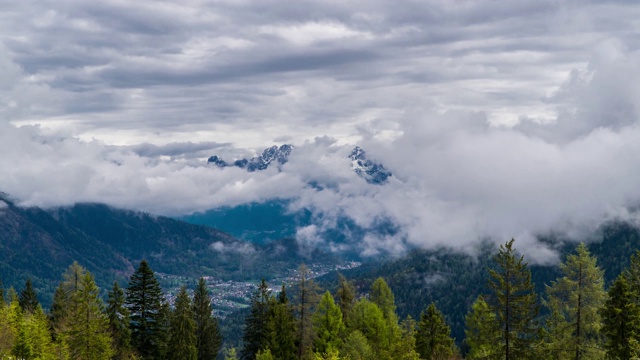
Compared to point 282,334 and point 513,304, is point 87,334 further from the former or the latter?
point 513,304

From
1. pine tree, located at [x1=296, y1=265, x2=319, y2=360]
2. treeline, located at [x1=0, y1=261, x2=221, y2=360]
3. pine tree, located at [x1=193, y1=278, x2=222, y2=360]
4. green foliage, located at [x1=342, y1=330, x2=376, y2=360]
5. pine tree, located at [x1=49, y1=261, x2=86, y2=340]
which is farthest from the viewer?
pine tree, located at [x1=193, y1=278, x2=222, y2=360]

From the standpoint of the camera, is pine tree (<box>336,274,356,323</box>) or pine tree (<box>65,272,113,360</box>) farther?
pine tree (<box>336,274,356,323</box>)

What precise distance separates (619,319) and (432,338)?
26807mm


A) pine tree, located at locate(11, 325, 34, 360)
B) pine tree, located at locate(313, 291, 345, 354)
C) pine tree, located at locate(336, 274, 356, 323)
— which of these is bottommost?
pine tree, located at locate(11, 325, 34, 360)

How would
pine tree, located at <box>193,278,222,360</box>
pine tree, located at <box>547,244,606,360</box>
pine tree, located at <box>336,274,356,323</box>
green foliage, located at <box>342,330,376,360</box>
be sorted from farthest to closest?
pine tree, located at <box>193,278,222,360</box> < pine tree, located at <box>336,274,356,323</box> < green foliage, located at <box>342,330,376,360</box> < pine tree, located at <box>547,244,606,360</box>

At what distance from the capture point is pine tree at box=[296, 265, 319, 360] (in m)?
81.1

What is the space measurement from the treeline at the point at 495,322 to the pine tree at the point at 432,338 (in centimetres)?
13

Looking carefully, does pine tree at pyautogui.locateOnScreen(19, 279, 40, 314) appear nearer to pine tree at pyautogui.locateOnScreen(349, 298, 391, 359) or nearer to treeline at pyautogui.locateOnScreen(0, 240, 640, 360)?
treeline at pyautogui.locateOnScreen(0, 240, 640, 360)

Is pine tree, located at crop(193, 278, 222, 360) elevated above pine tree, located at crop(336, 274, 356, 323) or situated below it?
below

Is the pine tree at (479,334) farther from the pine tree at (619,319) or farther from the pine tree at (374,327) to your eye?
the pine tree at (619,319)

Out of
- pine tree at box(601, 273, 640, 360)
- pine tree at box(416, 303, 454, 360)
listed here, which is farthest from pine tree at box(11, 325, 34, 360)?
pine tree at box(601, 273, 640, 360)

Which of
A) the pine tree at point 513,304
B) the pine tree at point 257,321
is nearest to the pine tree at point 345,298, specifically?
the pine tree at point 257,321

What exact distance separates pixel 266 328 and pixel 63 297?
38.1m

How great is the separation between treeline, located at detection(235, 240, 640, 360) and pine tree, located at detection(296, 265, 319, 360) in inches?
5.2
